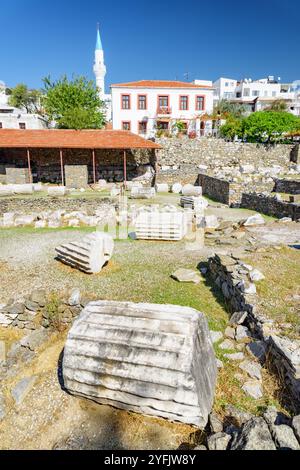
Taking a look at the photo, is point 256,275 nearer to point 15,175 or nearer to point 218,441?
point 218,441

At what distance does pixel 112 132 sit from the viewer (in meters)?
24.4

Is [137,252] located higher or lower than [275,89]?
lower

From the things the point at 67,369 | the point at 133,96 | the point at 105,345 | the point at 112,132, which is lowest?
the point at 67,369

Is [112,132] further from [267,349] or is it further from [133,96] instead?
[267,349]

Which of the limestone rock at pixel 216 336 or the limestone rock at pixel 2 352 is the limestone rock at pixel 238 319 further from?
the limestone rock at pixel 2 352

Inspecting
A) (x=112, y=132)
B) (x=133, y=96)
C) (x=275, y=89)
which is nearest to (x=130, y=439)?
(x=112, y=132)

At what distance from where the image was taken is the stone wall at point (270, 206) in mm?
12922

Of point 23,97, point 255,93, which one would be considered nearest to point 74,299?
point 23,97

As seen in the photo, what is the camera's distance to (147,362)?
3238 mm

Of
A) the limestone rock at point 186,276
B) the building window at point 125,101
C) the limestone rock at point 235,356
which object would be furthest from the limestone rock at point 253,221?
the building window at point 125,101

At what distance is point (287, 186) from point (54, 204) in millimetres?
13896

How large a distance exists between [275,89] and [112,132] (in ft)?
199

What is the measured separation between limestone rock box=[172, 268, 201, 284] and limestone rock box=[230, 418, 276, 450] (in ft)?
14.0

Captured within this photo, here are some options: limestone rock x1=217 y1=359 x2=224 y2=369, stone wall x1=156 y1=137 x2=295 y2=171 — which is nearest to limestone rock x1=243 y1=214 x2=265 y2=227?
limestone rock x1=217 y1=359 x2=224 y2=369
